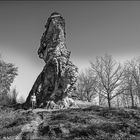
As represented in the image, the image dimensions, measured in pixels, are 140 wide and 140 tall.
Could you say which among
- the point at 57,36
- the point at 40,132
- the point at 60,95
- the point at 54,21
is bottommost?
the point at 40,132

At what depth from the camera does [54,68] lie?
86.3ft

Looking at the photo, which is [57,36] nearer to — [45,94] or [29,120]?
[45,94]

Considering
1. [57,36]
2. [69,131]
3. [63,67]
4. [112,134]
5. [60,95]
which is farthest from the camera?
[57,36]

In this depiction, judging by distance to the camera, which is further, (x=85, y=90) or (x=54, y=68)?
(x=85, y=90)

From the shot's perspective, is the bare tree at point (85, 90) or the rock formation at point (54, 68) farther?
the bare tree at point (85, 90)

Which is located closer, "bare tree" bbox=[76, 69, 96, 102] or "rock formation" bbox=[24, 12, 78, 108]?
"rock formation" bbox=[24, 12, 78, 108]

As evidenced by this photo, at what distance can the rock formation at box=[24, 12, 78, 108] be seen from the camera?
960 inches

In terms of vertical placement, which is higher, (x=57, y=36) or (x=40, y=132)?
(x=57, y=36)

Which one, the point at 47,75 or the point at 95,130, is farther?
the point at 47,75

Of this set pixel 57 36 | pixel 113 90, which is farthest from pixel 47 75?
pixel 113 90

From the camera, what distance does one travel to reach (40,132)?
10.9 metres

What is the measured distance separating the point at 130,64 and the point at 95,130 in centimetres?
2961

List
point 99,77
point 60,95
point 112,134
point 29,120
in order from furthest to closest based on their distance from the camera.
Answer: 1. point 99,77
2. point 60,95
3. point 29,120
4. point 112,134

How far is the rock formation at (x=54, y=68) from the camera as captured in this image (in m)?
24.4
